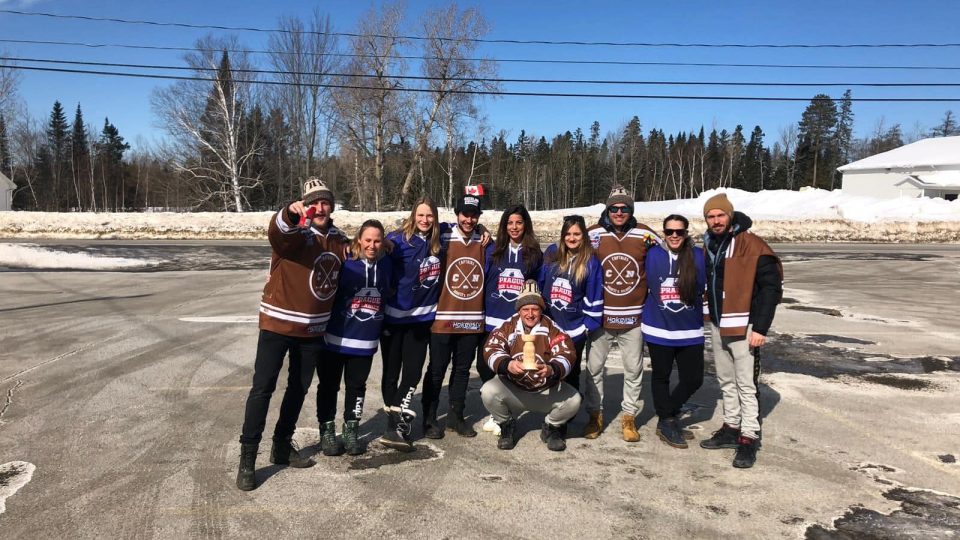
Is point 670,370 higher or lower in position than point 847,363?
higher

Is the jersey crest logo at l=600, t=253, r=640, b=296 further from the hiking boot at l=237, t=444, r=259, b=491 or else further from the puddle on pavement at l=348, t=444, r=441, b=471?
the hiking boot at l=237, t=444, r=259, b=491

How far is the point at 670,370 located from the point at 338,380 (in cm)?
264

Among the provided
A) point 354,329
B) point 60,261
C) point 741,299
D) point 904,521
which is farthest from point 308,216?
point 60,261

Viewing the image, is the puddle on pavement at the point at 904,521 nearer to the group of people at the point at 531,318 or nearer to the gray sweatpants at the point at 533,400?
the group of people at the point at 531,318

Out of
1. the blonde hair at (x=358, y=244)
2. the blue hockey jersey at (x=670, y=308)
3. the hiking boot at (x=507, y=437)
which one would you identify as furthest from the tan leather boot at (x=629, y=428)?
the blonde hair at (x=358, y=244)

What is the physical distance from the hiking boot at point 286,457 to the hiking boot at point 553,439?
180cm

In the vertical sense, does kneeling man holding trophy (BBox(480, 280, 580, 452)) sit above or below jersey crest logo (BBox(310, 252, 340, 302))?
below

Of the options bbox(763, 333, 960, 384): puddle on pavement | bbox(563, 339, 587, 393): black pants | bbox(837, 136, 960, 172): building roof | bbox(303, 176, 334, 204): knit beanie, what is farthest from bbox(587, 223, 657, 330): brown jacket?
bbox(837, 136, 960, 172): building roof

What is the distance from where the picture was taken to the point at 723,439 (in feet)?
15.7

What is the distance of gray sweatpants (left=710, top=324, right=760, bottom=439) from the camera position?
449 centimetres

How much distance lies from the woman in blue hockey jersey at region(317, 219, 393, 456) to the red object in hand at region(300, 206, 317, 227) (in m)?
0.43

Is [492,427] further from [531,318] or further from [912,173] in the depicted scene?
[912,173]

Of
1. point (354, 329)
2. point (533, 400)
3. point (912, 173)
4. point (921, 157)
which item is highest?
point (921, 157)

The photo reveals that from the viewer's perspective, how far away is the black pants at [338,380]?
4402 millimetres
